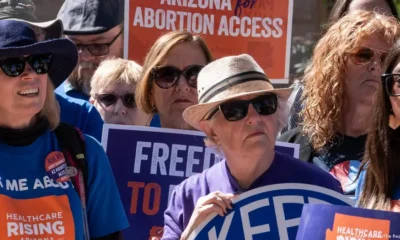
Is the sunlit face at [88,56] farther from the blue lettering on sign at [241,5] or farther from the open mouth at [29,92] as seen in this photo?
the open mouth at [29,92]

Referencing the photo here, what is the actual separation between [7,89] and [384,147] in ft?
4.60

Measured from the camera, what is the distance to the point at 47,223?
3428 millimetres

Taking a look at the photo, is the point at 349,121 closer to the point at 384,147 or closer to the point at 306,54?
the point at 384,147

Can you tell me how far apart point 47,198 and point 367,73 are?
1.46 meters

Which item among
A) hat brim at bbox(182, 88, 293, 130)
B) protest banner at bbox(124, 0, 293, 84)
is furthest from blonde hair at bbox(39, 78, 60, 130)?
protest banner at bbox(124, 0, 293, 84)

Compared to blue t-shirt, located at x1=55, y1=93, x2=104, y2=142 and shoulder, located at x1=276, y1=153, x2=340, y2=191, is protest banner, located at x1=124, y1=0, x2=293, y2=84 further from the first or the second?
shoulder, located at x1=276, y1=153, x2=340, y2=191

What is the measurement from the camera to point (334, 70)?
4062 mm

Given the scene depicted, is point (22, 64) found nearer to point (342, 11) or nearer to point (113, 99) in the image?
point (113, 99)

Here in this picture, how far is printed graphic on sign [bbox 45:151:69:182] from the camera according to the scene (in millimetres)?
3490

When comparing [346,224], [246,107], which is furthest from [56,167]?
[346,224]

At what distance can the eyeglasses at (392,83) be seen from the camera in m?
3.29

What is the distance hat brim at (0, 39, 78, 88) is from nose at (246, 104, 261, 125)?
31.9 inches

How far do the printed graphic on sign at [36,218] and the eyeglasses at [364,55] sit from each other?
1387 mm

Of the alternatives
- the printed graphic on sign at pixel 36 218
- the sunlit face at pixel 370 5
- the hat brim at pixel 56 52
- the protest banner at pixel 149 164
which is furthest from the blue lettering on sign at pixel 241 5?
the printed graphic on sign at pixel 36 218
